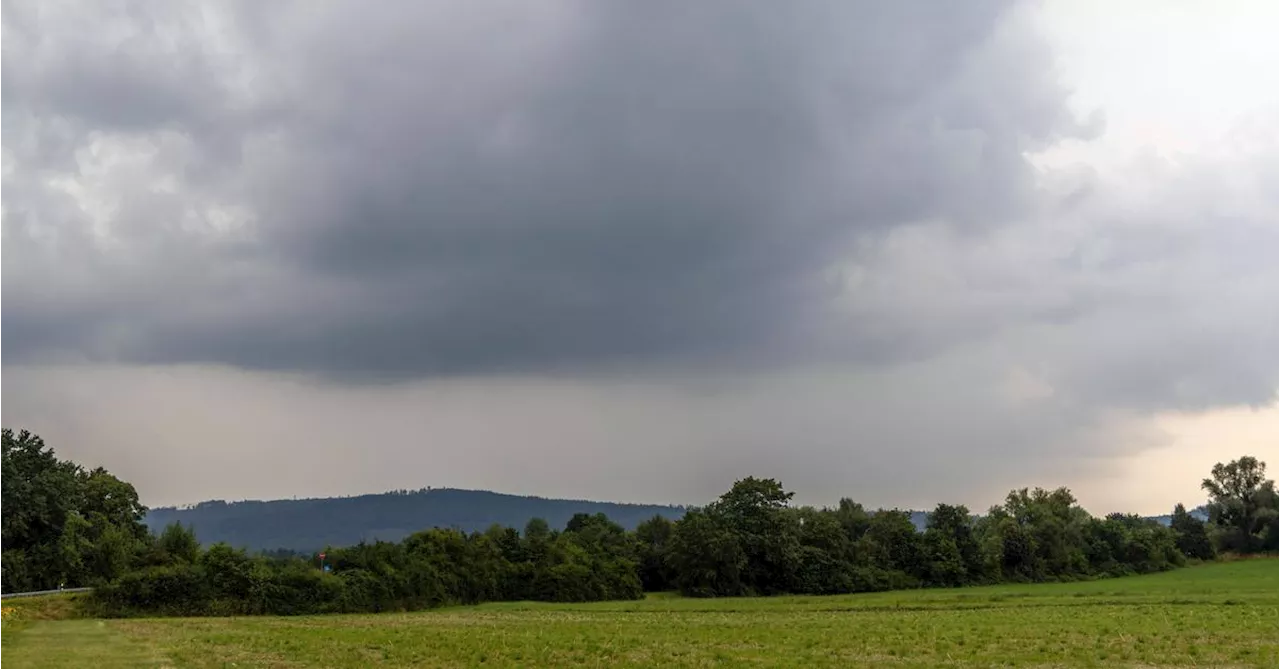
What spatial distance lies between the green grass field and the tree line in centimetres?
1234

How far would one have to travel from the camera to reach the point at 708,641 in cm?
3575

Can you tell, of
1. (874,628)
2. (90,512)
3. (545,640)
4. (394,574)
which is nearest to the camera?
(545,640)

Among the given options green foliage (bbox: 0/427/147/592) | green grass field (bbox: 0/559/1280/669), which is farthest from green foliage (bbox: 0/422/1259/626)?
green grass field (bbox: 0/559/1280/669)

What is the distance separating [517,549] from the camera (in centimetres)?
8969

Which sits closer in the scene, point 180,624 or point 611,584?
point 180,624

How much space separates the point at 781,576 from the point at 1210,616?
55383 mm

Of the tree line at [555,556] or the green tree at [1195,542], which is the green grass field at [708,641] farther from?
the green tree at [1195,542]

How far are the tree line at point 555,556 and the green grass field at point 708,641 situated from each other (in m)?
12.3

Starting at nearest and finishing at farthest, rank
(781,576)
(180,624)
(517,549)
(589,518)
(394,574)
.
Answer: (180,624)
(394,574)
(517,549)
(781,576)
(589,518)

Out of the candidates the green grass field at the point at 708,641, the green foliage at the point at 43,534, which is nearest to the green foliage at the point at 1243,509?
the green grass field at the point at 708,641

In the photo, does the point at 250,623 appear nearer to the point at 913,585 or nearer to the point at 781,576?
the point at 781,576

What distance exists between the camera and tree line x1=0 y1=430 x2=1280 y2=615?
221ft

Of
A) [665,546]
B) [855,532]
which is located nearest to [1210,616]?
[665,546]

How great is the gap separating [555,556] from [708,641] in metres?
55.2
